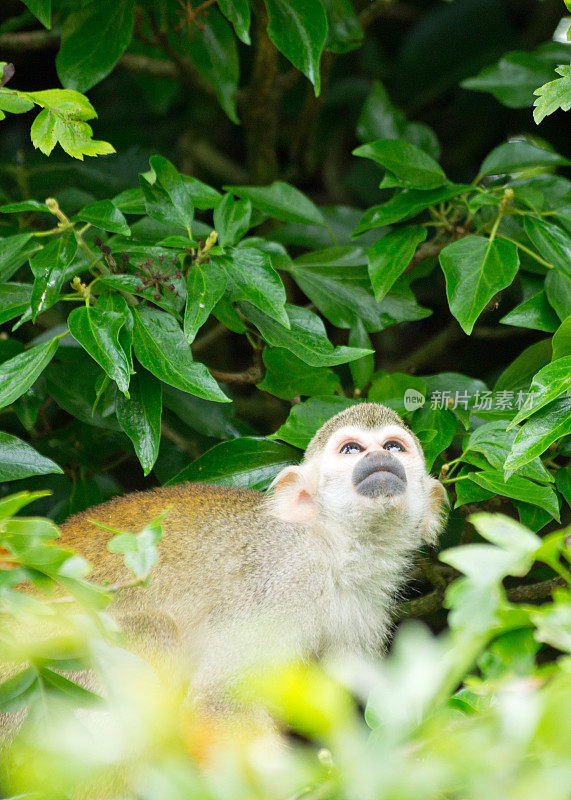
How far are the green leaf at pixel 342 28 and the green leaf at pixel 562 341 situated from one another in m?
1.87

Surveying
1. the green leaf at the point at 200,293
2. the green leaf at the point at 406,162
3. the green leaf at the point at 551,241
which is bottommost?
the green leaf at the point at 551,241

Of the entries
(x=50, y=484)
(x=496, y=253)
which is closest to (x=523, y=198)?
(x=496, y=253)

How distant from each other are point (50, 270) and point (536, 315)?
1.61m

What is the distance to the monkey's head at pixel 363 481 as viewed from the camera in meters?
2.82

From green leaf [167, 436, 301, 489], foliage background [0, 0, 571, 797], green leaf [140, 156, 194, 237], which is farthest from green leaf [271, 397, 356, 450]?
green leaf [140, 156, 194, 237]

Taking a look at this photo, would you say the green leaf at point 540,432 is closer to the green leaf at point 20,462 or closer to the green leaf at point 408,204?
the green leaf at point 408,204

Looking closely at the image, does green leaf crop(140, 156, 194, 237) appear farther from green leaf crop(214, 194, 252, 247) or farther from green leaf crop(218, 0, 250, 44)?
green leaf crop(218, 0, 250, 44)

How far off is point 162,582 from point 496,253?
1.56 m

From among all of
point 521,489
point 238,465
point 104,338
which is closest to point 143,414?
point 104,338

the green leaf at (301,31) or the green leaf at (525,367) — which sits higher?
the green leaf at (301,31)

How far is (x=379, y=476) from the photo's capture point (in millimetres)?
2797

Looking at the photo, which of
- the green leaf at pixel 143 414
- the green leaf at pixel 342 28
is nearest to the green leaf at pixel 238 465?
the green leaf at pixel 143 414

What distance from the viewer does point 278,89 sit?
183 inches

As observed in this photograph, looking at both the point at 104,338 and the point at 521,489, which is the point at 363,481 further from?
the point at 104,338
